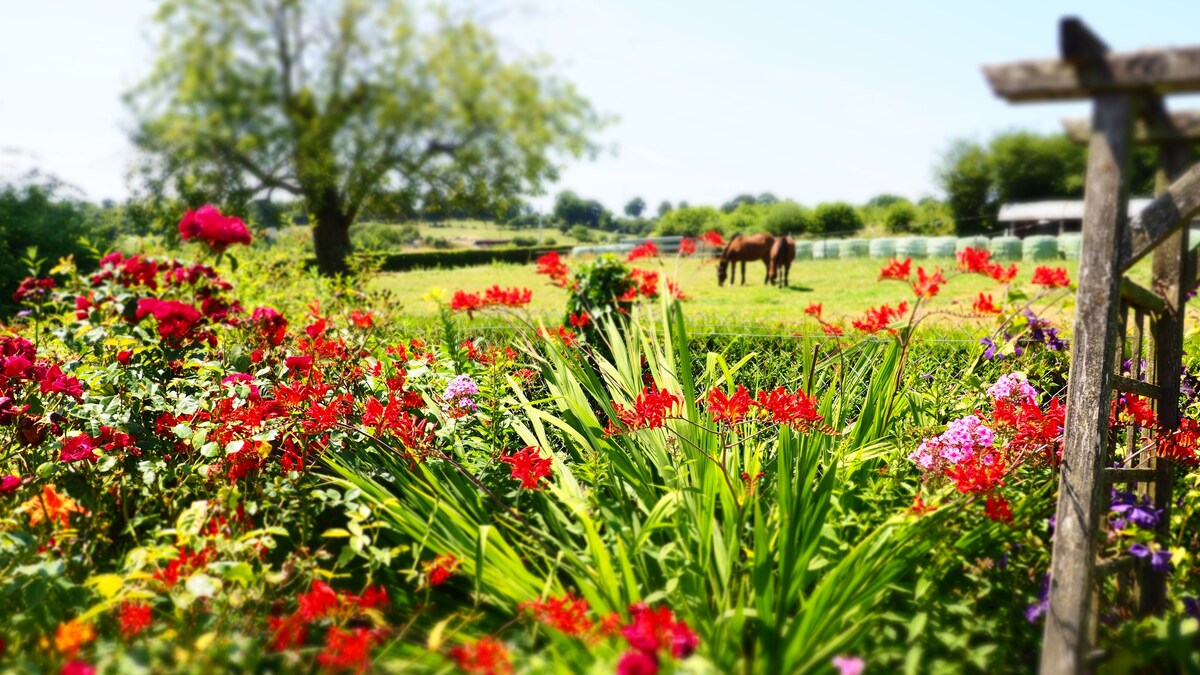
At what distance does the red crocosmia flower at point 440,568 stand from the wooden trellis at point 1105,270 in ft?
4.22

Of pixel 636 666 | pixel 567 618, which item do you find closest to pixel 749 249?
pixel 567 618

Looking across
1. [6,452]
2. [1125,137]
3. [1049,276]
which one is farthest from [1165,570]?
[6,452]

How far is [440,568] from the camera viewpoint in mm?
2023

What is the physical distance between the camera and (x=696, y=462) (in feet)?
8.63

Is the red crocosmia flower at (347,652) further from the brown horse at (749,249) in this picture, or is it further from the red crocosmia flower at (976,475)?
the brown horse at (749,249)

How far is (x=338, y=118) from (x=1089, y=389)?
79.2 ft

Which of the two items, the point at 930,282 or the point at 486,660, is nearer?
the point at 486,660

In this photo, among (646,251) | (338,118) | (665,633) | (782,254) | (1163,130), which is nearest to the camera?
(665,633)

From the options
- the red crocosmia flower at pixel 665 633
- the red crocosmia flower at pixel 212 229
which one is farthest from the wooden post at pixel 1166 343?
the red crocosmia flower at pixel 212 229

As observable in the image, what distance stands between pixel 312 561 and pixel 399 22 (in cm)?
2480

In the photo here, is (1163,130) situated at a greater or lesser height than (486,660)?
greater

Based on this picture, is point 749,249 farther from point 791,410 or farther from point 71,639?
point 71,639

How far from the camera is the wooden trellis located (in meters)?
1.65

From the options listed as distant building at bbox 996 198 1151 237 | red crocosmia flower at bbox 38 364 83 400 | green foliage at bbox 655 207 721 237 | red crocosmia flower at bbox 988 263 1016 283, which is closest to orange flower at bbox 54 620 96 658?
red crocosmia flower at bbox 38 364 83 400
